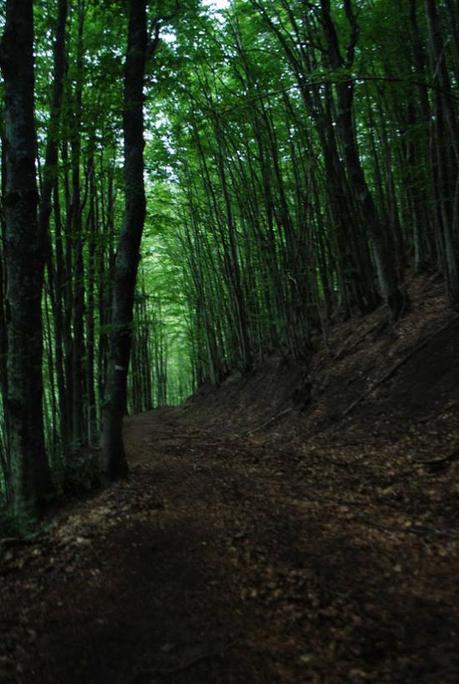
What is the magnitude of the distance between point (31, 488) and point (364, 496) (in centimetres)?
353

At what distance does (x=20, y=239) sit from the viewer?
17.2 ft

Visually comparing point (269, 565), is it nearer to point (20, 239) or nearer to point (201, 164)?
point (20, 239)

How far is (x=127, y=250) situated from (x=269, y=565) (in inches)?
153

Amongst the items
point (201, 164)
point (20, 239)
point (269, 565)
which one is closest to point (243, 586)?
point (269, 565)

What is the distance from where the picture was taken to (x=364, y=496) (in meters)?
4.76

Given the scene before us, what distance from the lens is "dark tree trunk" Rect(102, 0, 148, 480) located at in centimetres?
559

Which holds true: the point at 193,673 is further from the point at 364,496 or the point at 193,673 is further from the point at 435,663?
the point at 364,496

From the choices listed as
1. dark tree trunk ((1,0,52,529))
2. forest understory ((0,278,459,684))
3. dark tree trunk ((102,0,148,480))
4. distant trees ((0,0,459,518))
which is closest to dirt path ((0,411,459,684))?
forest understory ((0,278,459,684))

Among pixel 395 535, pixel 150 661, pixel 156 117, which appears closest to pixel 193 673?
pixel 150 661

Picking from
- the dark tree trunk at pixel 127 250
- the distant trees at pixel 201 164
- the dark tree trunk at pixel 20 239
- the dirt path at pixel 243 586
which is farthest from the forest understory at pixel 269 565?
the distant trees at pixel 201 164

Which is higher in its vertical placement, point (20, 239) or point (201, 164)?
point (201, 164)

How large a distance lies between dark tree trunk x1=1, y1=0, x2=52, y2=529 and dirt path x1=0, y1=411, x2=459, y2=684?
2.86ft

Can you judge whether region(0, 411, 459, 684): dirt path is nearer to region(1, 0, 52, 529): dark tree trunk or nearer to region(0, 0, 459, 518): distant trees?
region(1, 0, 52, 529): dark tree trunk

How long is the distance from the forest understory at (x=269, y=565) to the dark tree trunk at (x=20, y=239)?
0.78 m
